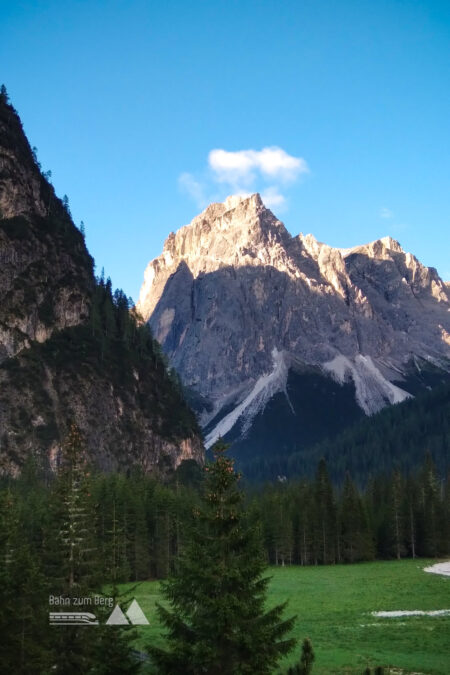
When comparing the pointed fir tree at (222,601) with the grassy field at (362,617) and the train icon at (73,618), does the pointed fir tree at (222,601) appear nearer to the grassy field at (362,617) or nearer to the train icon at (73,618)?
the grassy field at (362,617)

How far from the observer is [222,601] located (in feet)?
82.0

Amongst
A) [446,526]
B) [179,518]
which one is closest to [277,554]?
[179,518]

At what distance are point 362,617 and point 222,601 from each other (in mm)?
41072

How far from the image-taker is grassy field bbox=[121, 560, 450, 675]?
43906 mm

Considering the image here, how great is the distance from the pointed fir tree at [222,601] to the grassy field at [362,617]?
198 centimetres

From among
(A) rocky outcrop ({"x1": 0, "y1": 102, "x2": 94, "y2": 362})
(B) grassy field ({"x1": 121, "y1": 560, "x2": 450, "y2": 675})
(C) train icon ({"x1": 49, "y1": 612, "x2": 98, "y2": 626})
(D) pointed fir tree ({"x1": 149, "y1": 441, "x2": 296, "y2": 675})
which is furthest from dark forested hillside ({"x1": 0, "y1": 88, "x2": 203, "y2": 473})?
(D) pointed fir tree ({"x1": 149, "y1": 441, "x2": 296, "y2": 675})

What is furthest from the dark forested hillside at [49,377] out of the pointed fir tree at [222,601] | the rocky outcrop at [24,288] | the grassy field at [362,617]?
the pointed fir tree at [222,601]

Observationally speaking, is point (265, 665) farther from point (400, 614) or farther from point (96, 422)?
point (96, 422)

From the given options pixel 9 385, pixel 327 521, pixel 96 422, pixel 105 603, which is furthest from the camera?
pixel 96 422

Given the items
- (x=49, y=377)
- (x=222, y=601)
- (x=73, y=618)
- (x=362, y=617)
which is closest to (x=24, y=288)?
(x=49, y=377)

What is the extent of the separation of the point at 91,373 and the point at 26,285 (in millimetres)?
29236

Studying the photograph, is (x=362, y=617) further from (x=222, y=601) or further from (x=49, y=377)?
(x=49, y=377)

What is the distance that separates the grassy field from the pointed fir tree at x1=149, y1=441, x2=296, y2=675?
6.49 feet

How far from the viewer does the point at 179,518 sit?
371 feet
